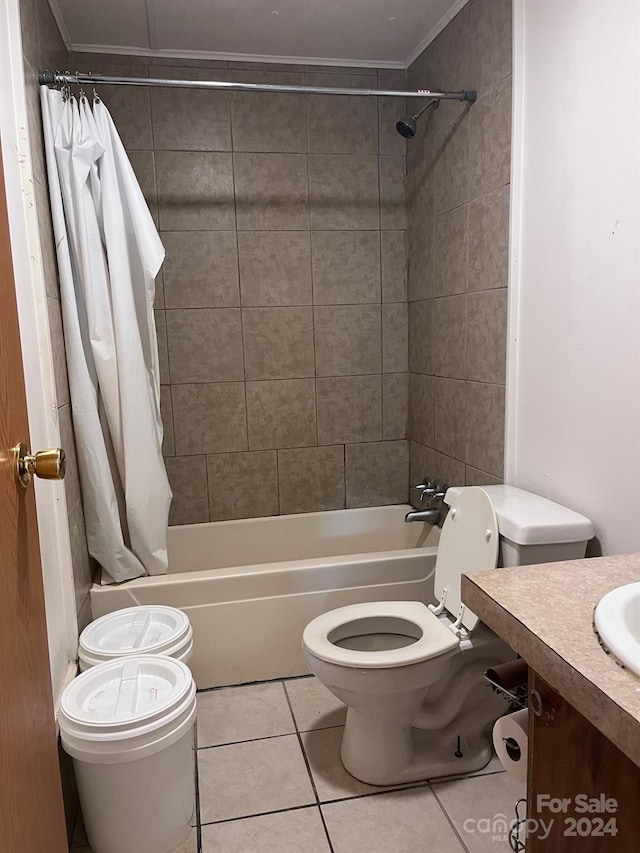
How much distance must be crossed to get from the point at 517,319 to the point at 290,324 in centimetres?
115

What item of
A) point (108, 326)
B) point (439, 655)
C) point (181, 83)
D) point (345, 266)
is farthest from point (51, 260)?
point (439, 655)

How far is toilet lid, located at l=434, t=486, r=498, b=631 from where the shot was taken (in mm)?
1773

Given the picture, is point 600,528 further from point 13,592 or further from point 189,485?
point 189,485

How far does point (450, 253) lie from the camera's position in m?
2.46

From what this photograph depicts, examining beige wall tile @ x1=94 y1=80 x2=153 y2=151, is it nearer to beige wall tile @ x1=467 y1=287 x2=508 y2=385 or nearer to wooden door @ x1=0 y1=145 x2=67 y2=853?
beige wall tile @ x1=467 y1=287 x2=508 y2=385

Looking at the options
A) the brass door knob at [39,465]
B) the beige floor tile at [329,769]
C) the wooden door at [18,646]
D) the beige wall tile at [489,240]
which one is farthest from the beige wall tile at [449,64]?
the beige floor tile at [329,769]

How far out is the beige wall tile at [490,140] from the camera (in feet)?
6.59

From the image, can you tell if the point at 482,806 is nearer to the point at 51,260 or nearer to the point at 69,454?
the point at 69,454

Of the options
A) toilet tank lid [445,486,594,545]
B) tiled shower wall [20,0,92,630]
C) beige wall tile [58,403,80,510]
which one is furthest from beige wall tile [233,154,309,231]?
toilet tank lid [445,486,594,545]

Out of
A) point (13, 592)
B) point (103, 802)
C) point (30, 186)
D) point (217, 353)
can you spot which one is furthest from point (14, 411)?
point (217, 353)

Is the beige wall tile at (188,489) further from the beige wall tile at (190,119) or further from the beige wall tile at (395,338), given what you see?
the beige wall tile at (190,119)

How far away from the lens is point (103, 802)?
1.54 metres

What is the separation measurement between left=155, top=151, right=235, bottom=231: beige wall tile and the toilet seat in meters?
1.73

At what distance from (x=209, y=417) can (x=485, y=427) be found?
1.25m
